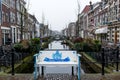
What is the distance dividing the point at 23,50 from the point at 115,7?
19168 millimetres

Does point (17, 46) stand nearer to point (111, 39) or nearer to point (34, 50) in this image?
point (34, 50)

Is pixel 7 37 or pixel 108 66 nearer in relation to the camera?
pixel 108 66

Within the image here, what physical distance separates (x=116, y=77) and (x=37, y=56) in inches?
131

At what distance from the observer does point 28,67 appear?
16828mm

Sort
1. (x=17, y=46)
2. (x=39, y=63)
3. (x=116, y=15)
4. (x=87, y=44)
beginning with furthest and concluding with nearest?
(x=116, y=15) → (x=87, y=44) → (x=17, y=46) → (x=39, y=63)

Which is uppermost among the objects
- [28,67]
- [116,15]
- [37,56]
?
[116,15]

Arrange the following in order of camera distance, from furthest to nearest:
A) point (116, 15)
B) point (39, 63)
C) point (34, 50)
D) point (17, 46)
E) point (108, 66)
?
point (116, 15) < point (34, 50) < point (17, 46) < point (108, 66) < point (39, 63)

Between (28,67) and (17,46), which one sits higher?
(17,46)

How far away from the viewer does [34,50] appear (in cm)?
2283

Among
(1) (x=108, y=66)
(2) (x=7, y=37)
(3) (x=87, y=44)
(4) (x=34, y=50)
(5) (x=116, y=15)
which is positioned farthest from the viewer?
(2) (x=7, y=37)

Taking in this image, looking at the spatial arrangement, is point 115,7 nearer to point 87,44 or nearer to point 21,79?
point 87,44

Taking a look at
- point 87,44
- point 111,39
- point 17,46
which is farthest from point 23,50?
point 111,39

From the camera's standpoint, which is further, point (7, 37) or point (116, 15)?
point (7, 37)

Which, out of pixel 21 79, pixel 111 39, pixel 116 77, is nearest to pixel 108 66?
pixel 116 77
